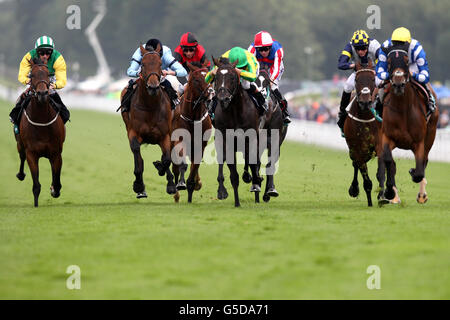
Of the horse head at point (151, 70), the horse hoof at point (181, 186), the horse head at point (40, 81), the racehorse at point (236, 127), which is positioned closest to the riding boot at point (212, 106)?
the racehorse at point (236, 127)

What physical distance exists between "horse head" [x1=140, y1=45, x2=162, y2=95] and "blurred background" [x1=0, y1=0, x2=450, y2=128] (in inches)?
1383

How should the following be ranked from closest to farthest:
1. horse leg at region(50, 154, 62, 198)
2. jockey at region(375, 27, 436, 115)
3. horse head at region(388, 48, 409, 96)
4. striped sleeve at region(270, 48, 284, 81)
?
1. horse head at region(388, 48, 409, 96)
2. jockey at region(375, 27, 436, 115)
3. horse leg at region(50, 154, 62, 198)
4. striped sleeve at region(270, 48, 284, 81)

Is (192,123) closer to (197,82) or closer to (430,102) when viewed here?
(197,82)

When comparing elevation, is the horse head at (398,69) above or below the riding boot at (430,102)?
above

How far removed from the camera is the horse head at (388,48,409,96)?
11555 millimetres

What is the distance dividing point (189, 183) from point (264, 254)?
219 inches

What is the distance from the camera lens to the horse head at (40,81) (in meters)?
12.9

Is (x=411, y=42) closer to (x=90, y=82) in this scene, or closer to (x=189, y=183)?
(x=189, y=183)

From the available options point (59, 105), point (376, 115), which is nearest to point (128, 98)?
point (59, 105)

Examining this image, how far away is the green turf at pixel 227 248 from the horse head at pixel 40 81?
154 centimetres

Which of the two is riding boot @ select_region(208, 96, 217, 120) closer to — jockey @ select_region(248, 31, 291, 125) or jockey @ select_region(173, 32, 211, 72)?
jockey @ select_region(248, 31, 291, 125)

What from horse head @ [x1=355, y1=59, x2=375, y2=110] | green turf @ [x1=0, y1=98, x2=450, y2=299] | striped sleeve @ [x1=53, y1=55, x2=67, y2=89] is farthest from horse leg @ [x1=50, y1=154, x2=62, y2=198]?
horse head @ [x1=355, y1=59, x2=375, y2=110]

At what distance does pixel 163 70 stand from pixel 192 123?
99 cm

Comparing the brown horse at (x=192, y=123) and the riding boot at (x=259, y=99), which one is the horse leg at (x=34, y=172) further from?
the riding boot at (x=259, y=99)
